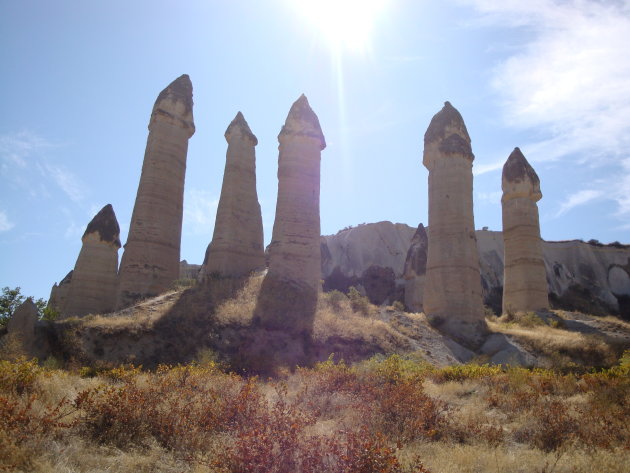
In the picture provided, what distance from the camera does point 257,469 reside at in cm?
442

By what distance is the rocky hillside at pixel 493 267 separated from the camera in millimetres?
46781

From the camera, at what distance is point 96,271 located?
2181 cm

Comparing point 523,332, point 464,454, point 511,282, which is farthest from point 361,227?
point 464,454

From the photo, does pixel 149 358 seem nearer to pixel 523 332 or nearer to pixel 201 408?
pixel 201 408

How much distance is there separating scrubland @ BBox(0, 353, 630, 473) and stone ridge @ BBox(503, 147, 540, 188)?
1744 centimetres

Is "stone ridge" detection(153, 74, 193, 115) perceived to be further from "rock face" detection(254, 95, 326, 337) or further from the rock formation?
the rock formation

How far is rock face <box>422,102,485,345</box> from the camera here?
59.3 ft

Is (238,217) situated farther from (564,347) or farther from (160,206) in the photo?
(564,347)

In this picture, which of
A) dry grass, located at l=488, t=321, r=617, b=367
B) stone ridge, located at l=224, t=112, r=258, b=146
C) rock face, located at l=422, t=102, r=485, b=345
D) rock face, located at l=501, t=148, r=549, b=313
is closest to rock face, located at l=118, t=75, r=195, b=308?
stone ridge, located at l=224, t=112, r=258, b=146

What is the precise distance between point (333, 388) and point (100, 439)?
3.84 m

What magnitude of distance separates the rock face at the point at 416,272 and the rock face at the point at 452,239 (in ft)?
32.9

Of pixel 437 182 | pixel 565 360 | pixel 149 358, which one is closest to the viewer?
pixel 149 358

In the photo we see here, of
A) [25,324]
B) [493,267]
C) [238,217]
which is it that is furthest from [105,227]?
[493,267]

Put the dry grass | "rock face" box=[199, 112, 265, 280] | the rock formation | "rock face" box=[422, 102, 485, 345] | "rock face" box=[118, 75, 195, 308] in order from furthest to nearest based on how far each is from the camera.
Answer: the rock formation, "rock face" box=[199, 112, 265, 280], "rock face" box=[422, 102, 485, 345], "rock face" box=[118, 75, 195, 308], the dry grass
